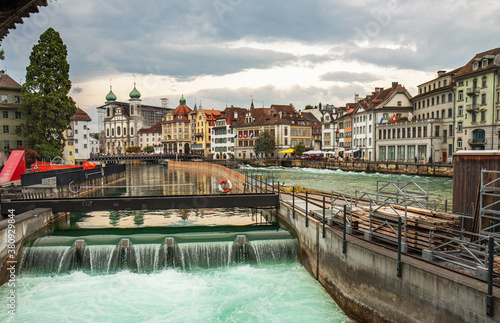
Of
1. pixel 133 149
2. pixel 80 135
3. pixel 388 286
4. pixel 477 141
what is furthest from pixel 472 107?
pixel 133 149

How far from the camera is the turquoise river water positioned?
45.9 feet

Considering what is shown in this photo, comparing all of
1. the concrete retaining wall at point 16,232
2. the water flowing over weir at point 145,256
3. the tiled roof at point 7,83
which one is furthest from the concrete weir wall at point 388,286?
the tiled roof at point 7,83

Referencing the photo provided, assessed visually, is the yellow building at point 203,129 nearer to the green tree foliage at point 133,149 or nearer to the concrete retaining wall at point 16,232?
the green tree foliage at point 133,149

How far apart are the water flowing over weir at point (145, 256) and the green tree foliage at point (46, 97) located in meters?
46.6

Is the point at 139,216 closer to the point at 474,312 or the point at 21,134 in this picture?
the point at 474,312

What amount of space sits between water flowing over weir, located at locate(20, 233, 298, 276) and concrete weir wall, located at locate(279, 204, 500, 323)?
3024 mm

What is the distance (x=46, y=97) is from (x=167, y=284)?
54.0 m

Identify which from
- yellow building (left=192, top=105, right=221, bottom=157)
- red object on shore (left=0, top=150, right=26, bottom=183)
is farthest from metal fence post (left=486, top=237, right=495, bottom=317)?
yellow building (left=192, top=105, right=221, bottom=157)

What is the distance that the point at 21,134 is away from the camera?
63375mm

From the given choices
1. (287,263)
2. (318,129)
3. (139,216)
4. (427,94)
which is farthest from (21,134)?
(318,129)

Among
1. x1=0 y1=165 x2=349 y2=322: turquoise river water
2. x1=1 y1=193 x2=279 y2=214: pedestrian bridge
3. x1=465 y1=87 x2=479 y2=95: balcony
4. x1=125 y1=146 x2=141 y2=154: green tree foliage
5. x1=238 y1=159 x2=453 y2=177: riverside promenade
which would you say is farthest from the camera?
x1=125 y1=146 x2=141 y2=154: green tree foliage

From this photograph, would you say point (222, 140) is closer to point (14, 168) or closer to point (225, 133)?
point (225, 133)

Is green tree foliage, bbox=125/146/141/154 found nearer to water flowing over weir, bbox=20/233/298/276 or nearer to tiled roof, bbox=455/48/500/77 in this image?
tiled roof, bbox=455/48/500/77

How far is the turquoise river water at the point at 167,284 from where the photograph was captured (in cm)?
1400
